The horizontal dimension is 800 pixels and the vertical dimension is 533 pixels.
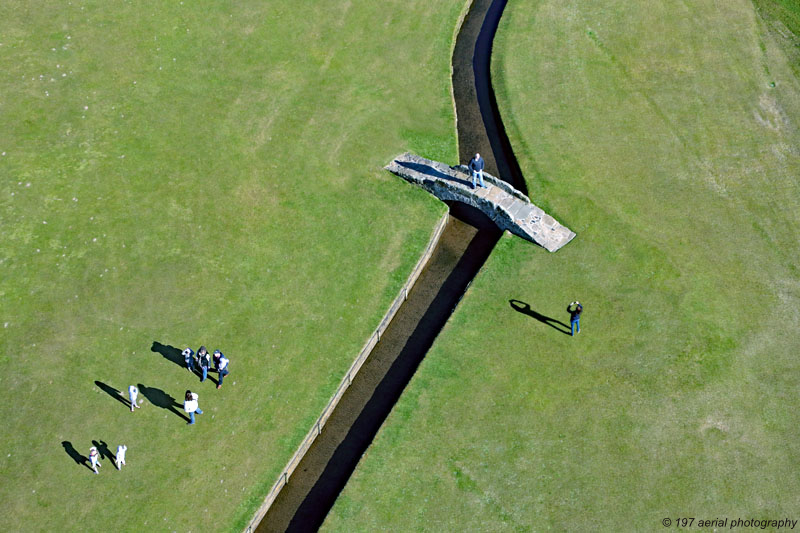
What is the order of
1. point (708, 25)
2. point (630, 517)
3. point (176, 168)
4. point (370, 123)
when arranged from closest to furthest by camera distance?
point (630, 517) < point (176, 168) < point (370, 123) < point (708, 25)

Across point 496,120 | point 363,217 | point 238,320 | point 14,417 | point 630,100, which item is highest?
point 630,100

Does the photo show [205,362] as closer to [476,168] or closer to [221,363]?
[221,363]

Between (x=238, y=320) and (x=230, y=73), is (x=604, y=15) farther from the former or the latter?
(x=238, y=320)

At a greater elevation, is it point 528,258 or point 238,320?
point 528,258

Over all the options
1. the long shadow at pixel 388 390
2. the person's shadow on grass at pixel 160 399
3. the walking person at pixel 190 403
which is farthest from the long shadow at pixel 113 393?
the long shadow at pixel 388 390

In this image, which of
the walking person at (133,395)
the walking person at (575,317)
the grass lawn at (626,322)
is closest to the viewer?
the grass lawn at (626,322)

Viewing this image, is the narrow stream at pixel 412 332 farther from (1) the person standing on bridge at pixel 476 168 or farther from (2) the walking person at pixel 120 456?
(2) the walking person at pixel 120 456

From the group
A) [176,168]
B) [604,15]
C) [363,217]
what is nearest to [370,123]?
[363,217]
